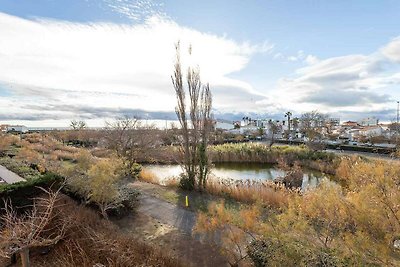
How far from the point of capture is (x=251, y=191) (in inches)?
452

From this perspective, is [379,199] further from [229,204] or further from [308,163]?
[308,163]

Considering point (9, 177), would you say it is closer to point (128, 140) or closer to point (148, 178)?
point (148, 178)

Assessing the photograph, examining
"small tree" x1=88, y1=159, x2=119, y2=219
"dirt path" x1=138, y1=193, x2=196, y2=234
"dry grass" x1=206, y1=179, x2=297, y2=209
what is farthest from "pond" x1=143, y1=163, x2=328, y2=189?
"small tree" x1=88, y1=159, x2=119, y2=219

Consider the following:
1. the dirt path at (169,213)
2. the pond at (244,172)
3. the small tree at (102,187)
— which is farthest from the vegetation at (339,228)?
the pond at (244,172)

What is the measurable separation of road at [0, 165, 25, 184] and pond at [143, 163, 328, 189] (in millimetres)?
7210

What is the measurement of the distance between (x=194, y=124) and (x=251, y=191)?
3.75 metres

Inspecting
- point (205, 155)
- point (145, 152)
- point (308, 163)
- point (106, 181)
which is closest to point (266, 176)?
point (308, 163)

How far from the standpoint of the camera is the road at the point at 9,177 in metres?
12.6

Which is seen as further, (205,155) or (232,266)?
(205,155)

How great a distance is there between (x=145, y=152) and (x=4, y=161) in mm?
9468

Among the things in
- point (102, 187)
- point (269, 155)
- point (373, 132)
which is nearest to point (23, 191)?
point (102, 187)

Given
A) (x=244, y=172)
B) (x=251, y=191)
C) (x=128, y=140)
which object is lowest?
(x=244, y=172)

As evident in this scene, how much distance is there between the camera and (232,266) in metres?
6.02

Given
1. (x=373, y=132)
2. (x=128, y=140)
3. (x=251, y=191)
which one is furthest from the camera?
(x=373, y=132)
